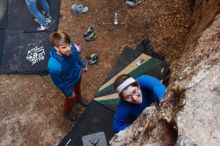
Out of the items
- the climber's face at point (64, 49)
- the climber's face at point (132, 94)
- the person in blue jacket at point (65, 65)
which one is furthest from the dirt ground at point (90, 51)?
the climber's face at point (132, 94)

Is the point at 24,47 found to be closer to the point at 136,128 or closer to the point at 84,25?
the point at 84,25

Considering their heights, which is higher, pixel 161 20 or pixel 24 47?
pixel 161 20

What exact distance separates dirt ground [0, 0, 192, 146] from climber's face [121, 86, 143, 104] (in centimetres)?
314

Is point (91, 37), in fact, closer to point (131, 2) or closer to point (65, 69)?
point (131, 2)

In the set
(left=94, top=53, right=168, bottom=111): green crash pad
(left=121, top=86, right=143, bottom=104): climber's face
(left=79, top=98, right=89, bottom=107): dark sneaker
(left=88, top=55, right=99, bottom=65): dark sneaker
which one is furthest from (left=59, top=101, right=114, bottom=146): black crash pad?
(left=121, top=86, right=143, bottom=104): climber's face

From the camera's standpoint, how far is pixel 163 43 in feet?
28.3

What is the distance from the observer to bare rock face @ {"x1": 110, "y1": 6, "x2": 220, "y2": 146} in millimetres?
3512

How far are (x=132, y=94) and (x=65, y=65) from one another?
5.94 feet

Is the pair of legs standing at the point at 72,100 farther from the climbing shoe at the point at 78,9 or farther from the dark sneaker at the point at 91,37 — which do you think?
the climbing shoe at the point at 78,9

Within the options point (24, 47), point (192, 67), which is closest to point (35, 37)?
point (24, 47)

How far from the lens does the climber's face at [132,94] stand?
15.7ft

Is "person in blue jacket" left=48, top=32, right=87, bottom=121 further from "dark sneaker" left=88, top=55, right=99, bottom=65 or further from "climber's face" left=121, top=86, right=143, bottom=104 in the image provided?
"climber's face" left=121, top=86, right=143, bottom=104

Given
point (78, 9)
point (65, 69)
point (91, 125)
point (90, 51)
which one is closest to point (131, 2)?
point (78, 9)

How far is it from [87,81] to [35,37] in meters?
1.77
